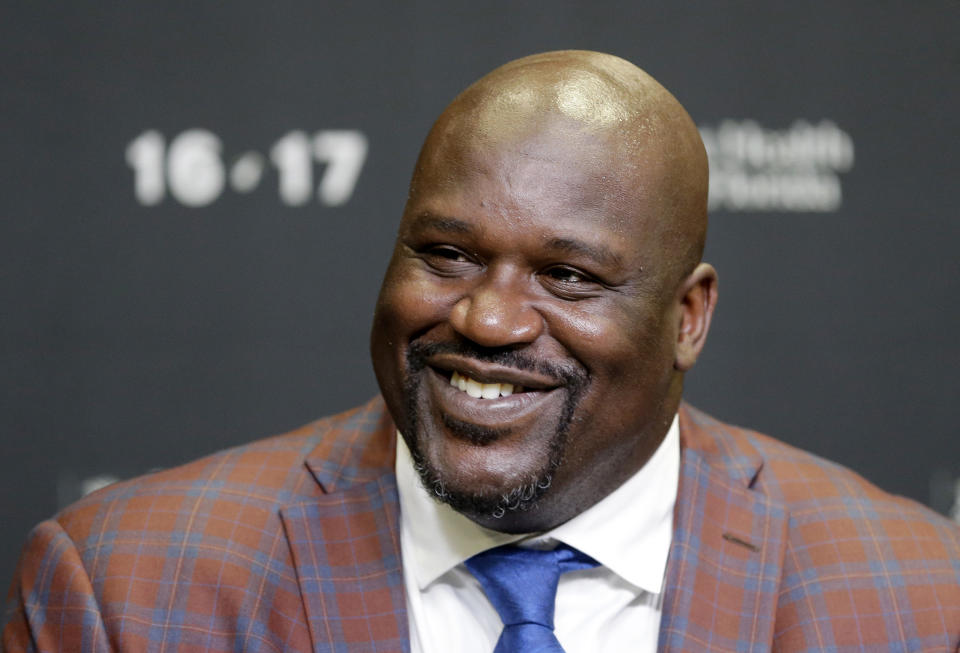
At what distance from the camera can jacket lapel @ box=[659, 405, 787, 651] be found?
69.4 inches

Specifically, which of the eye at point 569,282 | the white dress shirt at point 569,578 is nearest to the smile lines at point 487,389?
the eye at point 569,282

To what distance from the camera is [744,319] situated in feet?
9.19

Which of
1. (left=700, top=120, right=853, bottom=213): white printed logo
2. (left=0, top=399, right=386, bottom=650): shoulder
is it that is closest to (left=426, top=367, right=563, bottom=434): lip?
(left=0, top=399, right=386, bottom=650): shoulder

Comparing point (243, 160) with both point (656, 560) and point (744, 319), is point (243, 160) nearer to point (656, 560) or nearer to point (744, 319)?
point (744, 319)

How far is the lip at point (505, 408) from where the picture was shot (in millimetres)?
1612

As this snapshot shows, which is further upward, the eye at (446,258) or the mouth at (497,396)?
the eye at (446,258)

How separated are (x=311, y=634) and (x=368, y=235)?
1192mm

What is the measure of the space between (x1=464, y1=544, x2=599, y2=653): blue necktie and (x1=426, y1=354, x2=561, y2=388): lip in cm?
27

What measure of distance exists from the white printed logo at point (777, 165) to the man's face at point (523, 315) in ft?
3.73

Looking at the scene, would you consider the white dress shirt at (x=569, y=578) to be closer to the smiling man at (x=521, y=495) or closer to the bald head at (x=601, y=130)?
the smiling man at (x=521, y=495)

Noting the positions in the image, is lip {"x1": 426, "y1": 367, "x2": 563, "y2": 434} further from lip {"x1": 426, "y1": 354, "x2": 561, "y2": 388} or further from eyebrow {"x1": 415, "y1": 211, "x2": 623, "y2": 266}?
eyebrow {"x1": 415, "y1": 211, "x2": 623, "y2": 266}

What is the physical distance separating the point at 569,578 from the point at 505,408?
0.33m

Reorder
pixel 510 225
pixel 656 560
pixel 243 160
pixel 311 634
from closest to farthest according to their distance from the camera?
pixel 510 225, pixel 311 634, pixel 656 560, pixel 243 160

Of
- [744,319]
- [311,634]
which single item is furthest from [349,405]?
[311,634]
